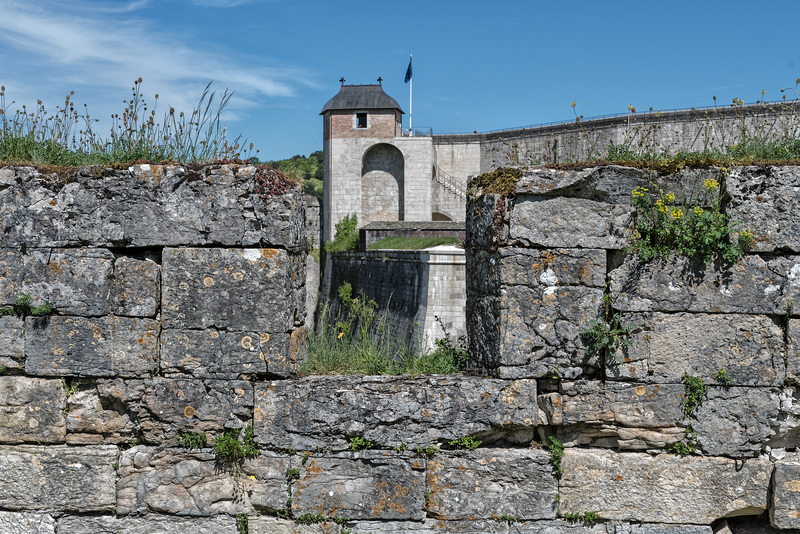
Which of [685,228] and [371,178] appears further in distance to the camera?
[371,178]

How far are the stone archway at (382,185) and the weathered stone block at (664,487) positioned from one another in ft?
99.7

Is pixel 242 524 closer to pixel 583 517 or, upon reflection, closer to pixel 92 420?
pixel 92 420

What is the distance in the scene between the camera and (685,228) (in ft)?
13.9

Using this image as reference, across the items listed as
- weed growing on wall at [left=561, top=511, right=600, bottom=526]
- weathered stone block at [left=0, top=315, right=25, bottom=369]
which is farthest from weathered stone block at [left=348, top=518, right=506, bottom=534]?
weathered stone block at [left=0, top=315, right=25, bottom=369]

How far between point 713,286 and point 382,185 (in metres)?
31.0

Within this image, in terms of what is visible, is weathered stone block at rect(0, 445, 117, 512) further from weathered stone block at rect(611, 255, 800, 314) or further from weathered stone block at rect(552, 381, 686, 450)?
weathered stone block at rect(611, 255, 800, 314)

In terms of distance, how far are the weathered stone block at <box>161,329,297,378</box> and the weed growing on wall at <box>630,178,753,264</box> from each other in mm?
2425

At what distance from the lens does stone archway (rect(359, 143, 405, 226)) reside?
34594 millimetres

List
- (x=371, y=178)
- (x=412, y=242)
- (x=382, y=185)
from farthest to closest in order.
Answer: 1. (x=382, y=185)
2. (x=371, y=178)
3. (x=412, y=242)

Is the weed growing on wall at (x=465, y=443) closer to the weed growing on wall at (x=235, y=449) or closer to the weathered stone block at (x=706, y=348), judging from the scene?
the weathered stone block at (x=706, y=348)

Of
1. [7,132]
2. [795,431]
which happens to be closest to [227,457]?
[7,132]

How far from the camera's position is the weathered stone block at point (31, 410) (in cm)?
433

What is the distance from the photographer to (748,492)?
14.1 ft

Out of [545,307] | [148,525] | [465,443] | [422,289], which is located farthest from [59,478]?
[422,289]
